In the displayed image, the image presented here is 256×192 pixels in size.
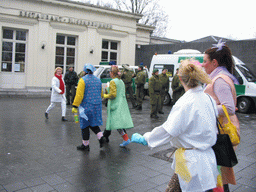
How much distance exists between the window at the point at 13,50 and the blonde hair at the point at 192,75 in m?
16.0

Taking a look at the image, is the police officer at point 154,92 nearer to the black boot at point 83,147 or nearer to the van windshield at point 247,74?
the van windshield at point 247,74

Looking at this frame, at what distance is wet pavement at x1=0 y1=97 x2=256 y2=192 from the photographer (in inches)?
149

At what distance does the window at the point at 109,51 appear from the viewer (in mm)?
19984

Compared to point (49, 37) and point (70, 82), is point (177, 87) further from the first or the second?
point (49, 37)

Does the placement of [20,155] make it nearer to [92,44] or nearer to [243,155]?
[243,155]

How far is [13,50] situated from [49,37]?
241 centimetres

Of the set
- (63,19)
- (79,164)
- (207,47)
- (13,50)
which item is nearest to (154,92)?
(79,164)

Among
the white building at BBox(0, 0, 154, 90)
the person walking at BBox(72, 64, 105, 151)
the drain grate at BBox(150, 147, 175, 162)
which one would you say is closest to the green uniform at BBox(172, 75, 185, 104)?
the drain grate at BBox(150, 147, 175, 162)


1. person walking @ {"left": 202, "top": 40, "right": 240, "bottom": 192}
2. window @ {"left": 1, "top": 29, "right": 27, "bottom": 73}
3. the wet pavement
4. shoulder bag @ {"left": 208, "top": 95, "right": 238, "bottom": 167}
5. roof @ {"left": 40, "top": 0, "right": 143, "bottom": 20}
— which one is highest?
roof @ {"left": 40, "top": 0, "right": 143, "bottom": 20}

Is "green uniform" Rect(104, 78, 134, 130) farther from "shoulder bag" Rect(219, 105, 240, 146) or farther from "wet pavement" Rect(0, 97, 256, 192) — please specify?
"shoulder bag" Rect(219, 105, 240, 146)

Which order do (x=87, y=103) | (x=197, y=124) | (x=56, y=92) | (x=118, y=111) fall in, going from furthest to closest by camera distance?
(x=56, y=92) < (x=118, y=111) < (x=87, y=103) < (x=197, y=124)

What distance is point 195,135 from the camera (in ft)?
7.25

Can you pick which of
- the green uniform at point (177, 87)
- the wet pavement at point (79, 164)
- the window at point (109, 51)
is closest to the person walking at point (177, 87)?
the green uniform at point (177, 87)

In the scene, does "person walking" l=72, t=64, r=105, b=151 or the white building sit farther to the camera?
the white building
